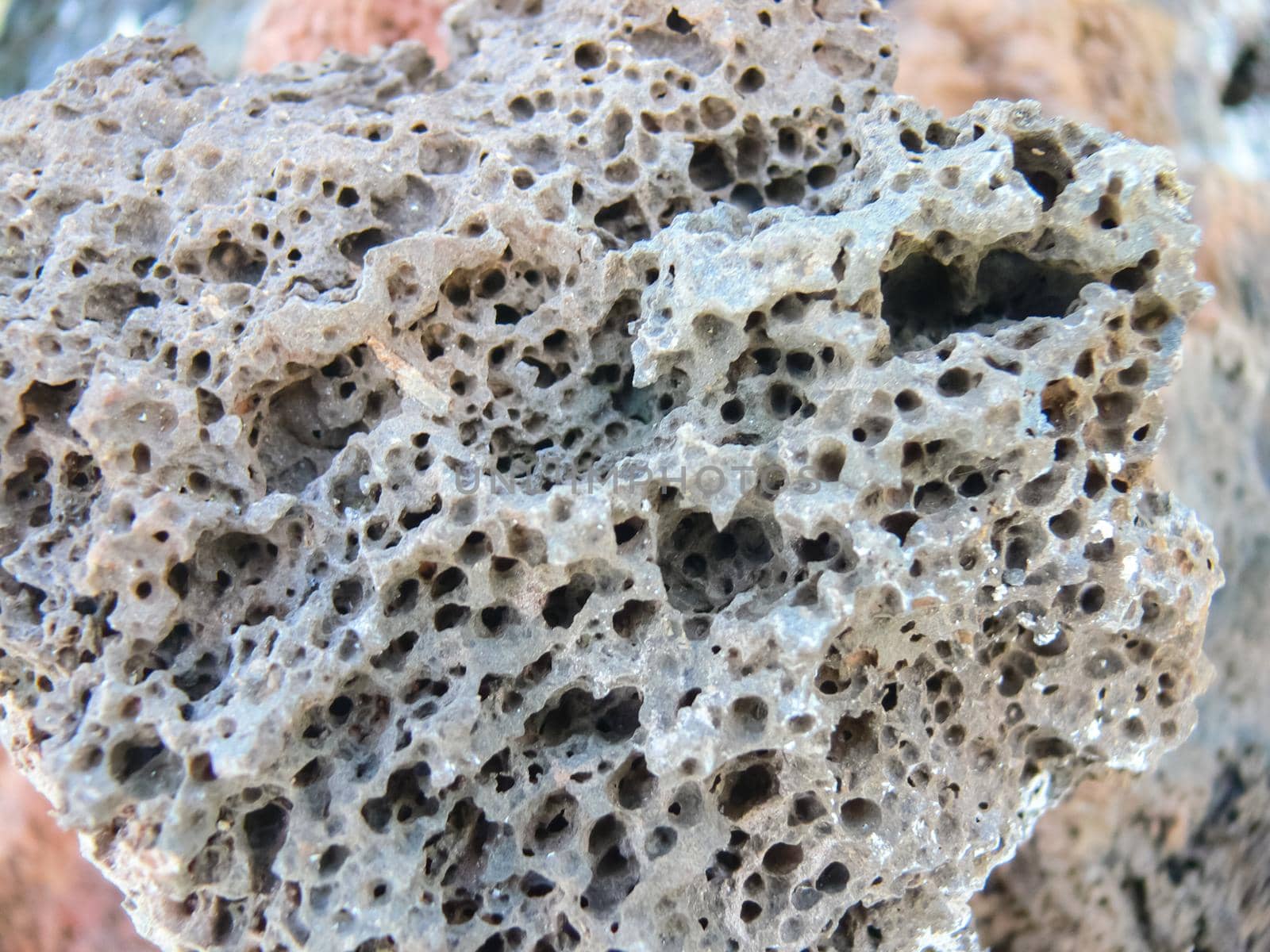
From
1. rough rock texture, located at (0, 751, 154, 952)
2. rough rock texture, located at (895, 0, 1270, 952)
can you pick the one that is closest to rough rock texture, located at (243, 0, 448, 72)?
rough rock texture, located at (895, 0, 1270, 952)

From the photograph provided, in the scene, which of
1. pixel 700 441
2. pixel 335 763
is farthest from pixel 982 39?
pixel 335 763

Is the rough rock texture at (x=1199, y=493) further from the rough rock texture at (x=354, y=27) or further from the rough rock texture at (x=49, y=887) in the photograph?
the rough rock texture at (x=49, y=887)

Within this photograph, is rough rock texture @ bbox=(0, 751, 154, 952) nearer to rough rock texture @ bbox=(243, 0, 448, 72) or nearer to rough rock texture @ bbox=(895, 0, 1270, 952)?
rough rock texture @ bbox=(895, 0, 1270, 952)

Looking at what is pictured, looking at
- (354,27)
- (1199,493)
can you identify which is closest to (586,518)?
(1199,493)

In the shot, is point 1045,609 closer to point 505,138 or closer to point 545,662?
point 545,662

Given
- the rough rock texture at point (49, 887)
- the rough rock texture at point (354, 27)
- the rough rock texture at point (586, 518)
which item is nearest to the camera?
the rough rock texture at point (586, 518)

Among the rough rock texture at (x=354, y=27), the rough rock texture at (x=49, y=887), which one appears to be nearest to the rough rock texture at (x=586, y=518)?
the rough rock texture at (x=49, y=887)
